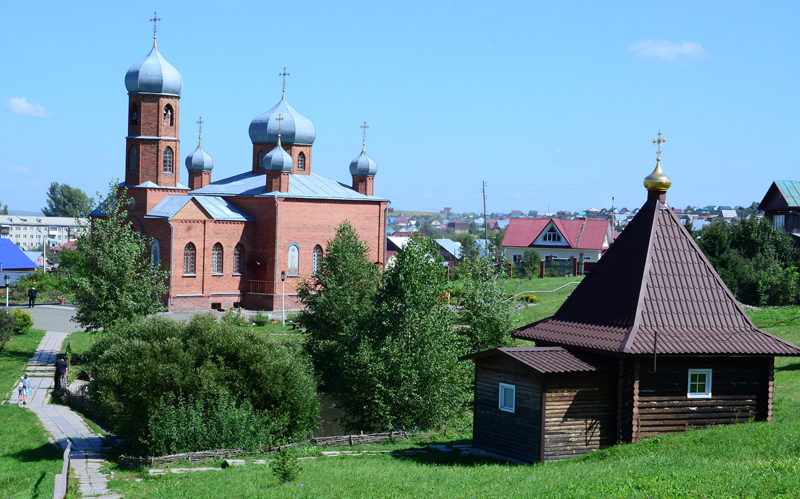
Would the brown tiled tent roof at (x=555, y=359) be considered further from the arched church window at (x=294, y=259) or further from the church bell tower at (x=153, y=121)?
the church bell tower at (x=153, y=121)

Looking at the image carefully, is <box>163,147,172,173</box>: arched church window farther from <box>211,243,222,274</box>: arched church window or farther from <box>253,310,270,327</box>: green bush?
<box>253,310,270,327</box>: green bush

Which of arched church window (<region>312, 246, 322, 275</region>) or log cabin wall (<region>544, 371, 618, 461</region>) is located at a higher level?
arched church window (<region>312, 246, 322, 275</region>)

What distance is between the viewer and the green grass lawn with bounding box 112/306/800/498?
12.1 meters

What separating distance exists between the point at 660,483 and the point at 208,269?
31734 millimetres

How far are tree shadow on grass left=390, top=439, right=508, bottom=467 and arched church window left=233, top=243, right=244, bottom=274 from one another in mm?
25365

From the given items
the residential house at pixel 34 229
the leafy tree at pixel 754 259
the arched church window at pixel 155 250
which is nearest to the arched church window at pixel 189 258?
the arched church window at pixel 155 250

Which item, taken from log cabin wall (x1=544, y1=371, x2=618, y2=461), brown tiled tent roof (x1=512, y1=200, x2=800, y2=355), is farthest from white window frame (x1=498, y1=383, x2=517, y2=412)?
brown tiled tent roof (x1=512, y1=200, x2=800, y2=355)

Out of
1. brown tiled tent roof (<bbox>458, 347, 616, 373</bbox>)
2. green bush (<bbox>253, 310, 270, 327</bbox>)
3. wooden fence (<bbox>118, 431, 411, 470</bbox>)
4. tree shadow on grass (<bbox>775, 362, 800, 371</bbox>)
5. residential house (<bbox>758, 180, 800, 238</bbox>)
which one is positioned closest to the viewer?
brown tiled tent roof (<bbox>458, 347, 616, 373</bbox>)

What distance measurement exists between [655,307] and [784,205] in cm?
3541

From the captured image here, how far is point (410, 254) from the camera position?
931 inches

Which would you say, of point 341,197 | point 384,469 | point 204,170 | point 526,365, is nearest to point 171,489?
point 384,469

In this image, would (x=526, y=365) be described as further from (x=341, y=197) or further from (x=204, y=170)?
(x=204, y=170)

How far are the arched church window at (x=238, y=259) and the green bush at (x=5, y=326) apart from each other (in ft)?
40.3

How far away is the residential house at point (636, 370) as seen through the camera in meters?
16.2
